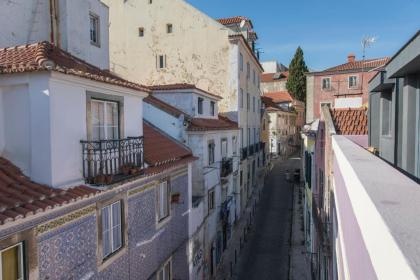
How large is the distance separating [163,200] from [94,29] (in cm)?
865

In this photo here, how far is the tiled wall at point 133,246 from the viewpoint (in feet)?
19.9

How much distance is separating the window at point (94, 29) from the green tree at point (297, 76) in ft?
162

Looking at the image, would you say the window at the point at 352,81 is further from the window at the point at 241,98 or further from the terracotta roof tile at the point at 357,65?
the window at the point at 241,98

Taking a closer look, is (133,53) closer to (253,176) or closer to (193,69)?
(193,69)

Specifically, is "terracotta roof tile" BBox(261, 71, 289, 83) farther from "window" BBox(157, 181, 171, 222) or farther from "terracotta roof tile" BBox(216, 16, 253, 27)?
"window" BBox(157, 181, 171, 222)

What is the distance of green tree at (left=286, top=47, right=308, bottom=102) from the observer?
5853 centimetres

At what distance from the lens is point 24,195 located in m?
5.37

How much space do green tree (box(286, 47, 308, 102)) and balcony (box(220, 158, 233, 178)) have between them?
42.2 meters

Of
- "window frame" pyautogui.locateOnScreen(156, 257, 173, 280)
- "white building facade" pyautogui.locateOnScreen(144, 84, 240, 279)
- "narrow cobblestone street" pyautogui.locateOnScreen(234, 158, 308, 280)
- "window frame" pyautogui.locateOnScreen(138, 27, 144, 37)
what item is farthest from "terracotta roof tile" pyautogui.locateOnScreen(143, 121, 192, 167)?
"window frame" pyautogui.locateOnScreen(138, 27, 144, 37)

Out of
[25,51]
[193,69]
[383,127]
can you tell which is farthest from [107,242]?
[193,69]

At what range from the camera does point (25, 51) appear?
24.6 feet

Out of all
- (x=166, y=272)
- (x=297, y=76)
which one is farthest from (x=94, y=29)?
(x=297, y=76)

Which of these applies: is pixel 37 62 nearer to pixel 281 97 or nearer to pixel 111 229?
pixel 111 229

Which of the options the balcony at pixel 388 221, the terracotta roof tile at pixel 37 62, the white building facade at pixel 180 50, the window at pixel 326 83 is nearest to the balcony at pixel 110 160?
the terracotta roof tile at pixel 37 62
